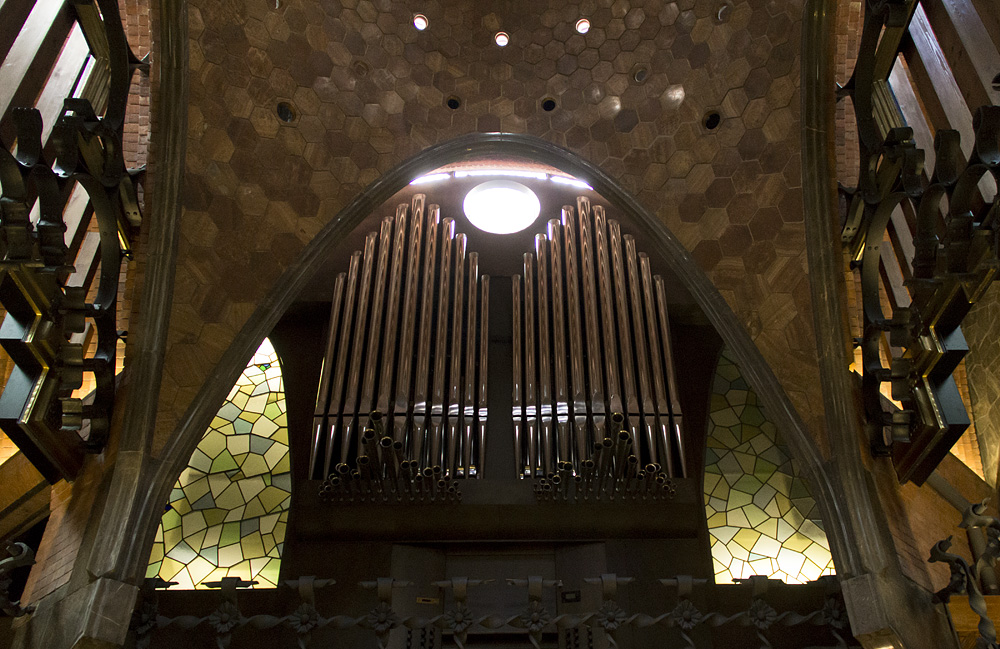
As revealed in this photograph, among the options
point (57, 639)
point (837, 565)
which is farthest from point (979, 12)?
point (57, 639)

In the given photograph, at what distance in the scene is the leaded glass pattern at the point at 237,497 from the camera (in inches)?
263

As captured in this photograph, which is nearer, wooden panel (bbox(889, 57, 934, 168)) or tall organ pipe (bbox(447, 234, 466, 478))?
wooden panel (bbox(889, 57, 934, 168))

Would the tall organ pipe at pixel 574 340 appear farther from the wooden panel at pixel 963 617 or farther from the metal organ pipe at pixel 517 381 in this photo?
the wooden panel at pixel 963 617

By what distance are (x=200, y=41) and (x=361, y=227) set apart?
3.11 m

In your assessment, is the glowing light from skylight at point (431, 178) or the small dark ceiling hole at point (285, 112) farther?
the glowing light from skylight at point (431, 178)

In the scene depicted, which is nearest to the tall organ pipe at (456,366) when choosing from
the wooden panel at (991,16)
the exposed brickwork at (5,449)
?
the exposed brickwork at (5,449)

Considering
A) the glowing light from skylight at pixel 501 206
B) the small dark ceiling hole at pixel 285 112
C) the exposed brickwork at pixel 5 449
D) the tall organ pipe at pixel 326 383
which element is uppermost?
the glowing light from skylight at pixel 501 206

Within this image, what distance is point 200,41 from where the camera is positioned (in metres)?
5.50

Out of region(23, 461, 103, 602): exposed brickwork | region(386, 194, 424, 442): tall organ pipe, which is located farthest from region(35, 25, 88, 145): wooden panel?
region(386, 194, 424, 442): tall organ pipe

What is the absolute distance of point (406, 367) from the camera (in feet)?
22.5

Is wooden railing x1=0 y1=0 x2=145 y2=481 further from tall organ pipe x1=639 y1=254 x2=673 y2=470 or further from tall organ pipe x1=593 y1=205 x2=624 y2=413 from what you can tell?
tall organ pipe x1=639 y1=254 x2=673 y2=470

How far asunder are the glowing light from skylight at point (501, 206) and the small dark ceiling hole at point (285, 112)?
109 inches

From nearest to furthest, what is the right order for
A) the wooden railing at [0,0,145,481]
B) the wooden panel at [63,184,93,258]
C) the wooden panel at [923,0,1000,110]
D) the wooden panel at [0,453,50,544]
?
the wooden railing at [0,0,145,481] < the wooden panel at [923,0,1000,110] < the wooden panel at [63,184,93,258] < the wooden panel at [0,453,50,544]

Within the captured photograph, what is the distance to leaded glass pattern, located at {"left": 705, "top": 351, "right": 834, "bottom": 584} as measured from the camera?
6.73m
